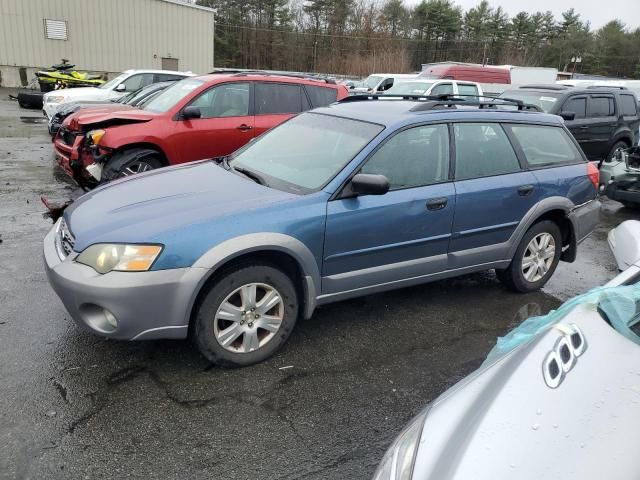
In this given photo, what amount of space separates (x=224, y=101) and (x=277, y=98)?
0.81 m

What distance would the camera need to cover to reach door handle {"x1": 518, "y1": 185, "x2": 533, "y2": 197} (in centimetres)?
429

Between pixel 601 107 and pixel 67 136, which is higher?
pixel 601 107

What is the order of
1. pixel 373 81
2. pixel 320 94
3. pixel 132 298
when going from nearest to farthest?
pixel 132 298 → pixel 320 94 → pixel 373 81

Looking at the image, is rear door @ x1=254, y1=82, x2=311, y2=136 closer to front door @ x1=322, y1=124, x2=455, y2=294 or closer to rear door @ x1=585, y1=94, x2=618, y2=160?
front door @ x1=322, y1=124, x2=455, y2=294

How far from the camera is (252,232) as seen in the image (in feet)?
10.1

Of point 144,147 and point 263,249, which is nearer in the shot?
point 263,249

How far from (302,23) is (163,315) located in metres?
55.8

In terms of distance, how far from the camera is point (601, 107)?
10.6 m

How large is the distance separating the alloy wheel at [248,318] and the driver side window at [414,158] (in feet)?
3.68

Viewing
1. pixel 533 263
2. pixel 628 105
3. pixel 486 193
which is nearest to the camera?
pixel 486 193

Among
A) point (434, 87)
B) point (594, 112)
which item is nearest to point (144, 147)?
point (594, 112)

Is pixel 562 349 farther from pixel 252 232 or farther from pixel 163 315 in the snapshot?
pixel 163 315

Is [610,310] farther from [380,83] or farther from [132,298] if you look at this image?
[380,83]

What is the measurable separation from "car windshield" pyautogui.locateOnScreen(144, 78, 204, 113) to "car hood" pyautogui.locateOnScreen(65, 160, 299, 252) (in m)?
3.39
